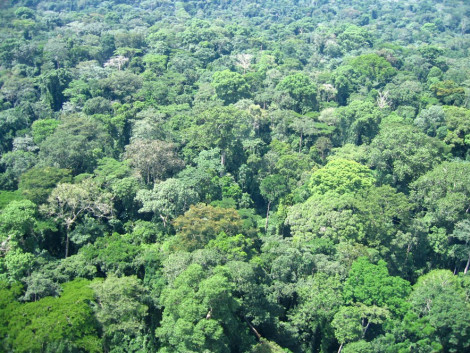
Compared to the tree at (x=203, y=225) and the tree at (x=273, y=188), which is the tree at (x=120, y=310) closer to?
the tree at (x=203, y=225)

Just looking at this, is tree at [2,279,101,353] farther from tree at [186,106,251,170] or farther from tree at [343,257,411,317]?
tree at [186,106,251,170]

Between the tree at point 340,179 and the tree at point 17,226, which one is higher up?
the tree at point 17,226

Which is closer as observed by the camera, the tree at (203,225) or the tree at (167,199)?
the tree at (203,225)

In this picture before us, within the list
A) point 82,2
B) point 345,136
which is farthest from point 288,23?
point 345,136

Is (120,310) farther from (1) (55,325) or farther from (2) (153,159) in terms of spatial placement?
(2) (153,159)

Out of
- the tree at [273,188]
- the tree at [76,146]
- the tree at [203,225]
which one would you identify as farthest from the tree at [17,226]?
the tree at [273,188]

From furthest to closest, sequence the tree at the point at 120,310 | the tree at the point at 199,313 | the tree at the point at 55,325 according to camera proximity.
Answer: the tree at the point at 120,310
the tree at the point at 199,313
the tree at the point at 55,325
